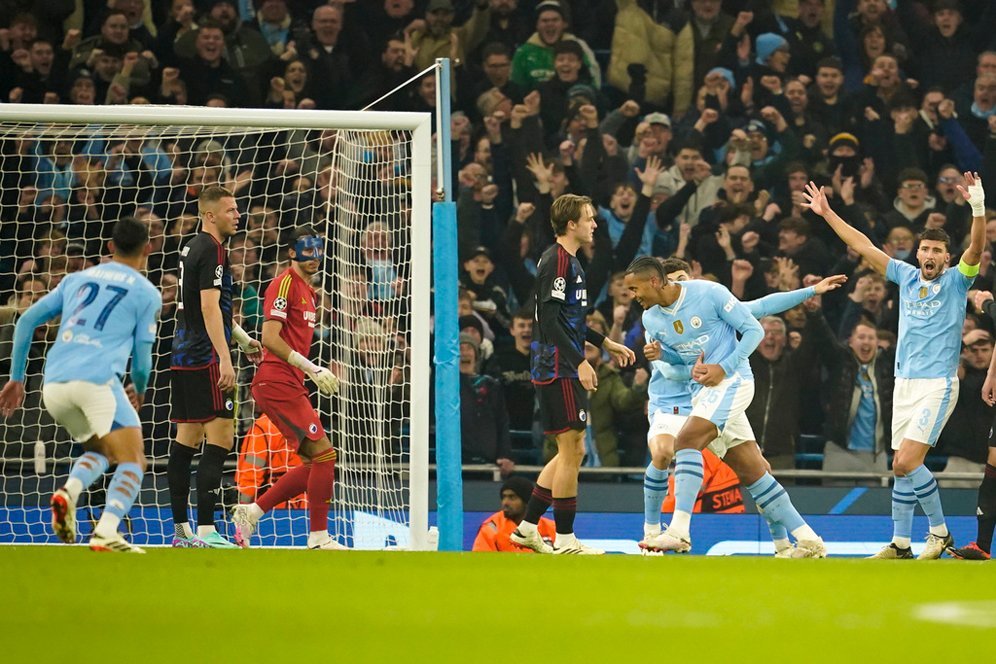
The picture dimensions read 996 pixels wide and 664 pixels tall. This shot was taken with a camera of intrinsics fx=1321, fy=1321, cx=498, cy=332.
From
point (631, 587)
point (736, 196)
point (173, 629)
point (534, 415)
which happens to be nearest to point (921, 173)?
point (736, 196)

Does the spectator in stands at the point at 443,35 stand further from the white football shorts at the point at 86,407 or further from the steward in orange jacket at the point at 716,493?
the white football shorts at the point at 86,407

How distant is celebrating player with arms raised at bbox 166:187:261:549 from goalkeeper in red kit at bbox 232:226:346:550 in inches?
9.4

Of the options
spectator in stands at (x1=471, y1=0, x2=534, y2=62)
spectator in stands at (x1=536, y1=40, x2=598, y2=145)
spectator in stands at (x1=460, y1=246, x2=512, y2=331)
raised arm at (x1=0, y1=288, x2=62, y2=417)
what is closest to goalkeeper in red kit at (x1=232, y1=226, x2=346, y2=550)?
raised arm at (x1=0, y1=288, x2=62, y2=417)

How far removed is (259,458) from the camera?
30.4 ft

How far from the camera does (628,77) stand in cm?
1224

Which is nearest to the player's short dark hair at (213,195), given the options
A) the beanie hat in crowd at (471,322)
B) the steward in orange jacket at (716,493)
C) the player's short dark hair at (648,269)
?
the player's short dark hair at (648,269)

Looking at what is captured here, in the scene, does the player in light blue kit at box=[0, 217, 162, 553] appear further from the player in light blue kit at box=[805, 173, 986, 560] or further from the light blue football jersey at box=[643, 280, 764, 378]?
the player in light blue kit at box=[805, 173, 986, 560]

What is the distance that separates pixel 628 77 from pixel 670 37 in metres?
0.57

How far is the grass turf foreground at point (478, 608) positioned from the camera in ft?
14.0

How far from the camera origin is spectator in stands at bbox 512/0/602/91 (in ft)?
39.7

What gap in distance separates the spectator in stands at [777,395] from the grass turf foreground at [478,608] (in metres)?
3.60

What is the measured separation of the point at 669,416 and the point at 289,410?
7.27ft

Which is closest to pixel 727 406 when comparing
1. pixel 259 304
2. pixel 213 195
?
pixel 213 195

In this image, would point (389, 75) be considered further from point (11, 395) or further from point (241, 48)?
point (11, 395)
